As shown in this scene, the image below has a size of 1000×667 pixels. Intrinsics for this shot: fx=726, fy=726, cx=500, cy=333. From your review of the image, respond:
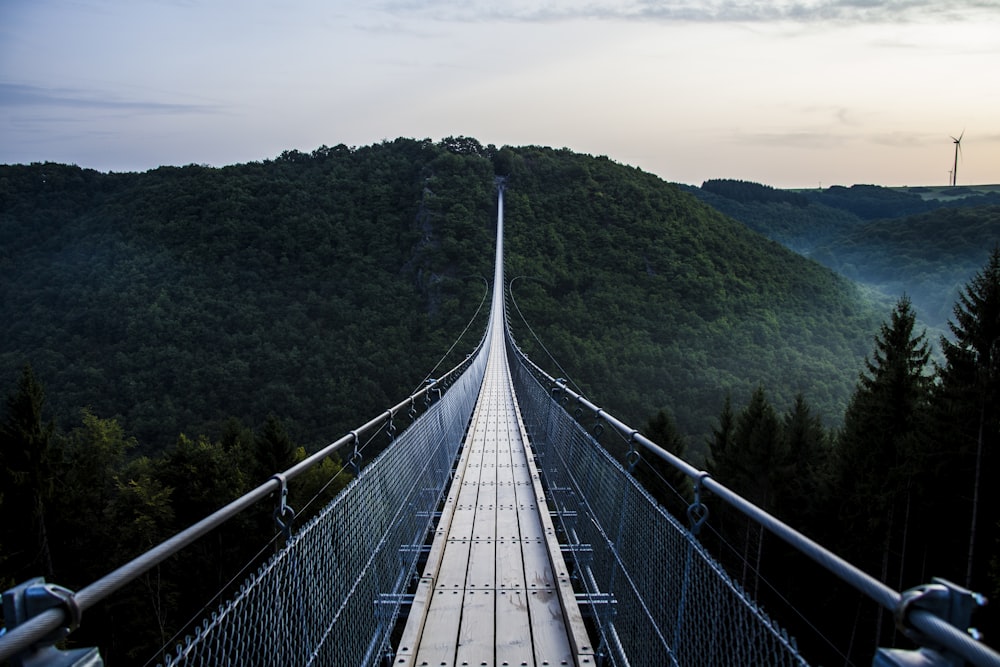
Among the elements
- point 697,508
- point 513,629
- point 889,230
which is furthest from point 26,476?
point 889,230

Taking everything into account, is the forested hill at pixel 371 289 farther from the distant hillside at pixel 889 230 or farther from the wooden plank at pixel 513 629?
the wooden plank at pixel 513 629

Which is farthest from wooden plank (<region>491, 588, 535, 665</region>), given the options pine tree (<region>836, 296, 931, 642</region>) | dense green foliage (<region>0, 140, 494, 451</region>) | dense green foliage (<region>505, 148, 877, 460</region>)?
dense green foliage (<region>505, 148, 877, 460</region>)

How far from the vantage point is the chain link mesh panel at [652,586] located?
1.76m

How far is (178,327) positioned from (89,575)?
26691 mm

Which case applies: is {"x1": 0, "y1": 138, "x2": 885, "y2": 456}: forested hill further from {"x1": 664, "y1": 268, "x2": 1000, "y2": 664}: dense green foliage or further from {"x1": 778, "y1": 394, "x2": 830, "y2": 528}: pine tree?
{"x1": 664, "y1": 268, "x2": 1000, "y2": 664}: dense green foliage

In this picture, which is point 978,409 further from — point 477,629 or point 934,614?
point 934,614

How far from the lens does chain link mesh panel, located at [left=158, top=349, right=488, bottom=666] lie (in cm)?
168

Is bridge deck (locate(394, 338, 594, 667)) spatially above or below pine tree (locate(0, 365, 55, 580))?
above

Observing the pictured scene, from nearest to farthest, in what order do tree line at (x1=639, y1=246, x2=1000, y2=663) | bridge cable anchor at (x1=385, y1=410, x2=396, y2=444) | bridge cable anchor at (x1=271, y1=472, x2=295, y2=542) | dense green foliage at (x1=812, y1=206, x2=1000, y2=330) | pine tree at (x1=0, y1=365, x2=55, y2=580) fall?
1. bridge cable anchor at (x1=271, y1=472, x2=295, y2=542)
2. bridge cable anchor at (x1=385, y1=410, x2=396, y2=444)
3. tree line at (x1=639, y1=246, x2=1000, y2=663)
4. pine tree at (x1=0, y1=365, x2=55, y2=580)
5. dense green foliage at (x1=812, y1=206, x2=1000, y2=330)

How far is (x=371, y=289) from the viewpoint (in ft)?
158

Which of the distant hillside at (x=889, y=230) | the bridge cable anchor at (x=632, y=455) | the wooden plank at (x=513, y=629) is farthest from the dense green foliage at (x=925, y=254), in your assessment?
the bridge cable anchor at (x=632, y=455)

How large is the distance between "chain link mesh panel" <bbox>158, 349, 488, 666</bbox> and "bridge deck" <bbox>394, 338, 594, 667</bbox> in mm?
174

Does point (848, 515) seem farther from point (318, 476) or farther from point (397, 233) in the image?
point (397, 233)

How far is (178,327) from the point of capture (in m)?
42.3
